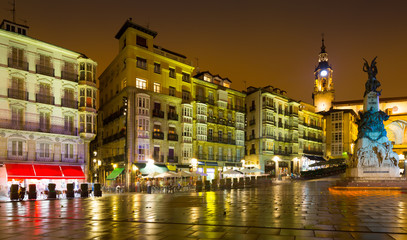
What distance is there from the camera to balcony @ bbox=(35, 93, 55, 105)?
36353 millimetres

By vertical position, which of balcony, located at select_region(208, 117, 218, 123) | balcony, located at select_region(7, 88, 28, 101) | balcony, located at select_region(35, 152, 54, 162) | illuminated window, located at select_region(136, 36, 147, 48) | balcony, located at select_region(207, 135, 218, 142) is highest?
illuminated window, located at select_region(136, 36, 147, 48)

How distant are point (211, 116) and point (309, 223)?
149 feet

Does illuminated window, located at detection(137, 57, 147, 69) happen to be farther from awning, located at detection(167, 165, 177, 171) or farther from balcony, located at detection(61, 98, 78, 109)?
awning, located at detection(167, 165, 177, 171)

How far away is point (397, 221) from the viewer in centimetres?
1089

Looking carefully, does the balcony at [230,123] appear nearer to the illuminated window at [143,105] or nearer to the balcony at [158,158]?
the balcony at [158,158]

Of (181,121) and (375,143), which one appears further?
(181,121)

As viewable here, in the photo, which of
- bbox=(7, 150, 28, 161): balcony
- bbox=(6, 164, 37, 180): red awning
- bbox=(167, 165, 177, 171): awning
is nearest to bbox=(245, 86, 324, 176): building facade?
bbox=(167, 165, 177, 171): awning

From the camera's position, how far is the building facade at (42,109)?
33844 millimetres

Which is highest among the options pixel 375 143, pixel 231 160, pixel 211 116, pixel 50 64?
pixel 50 64

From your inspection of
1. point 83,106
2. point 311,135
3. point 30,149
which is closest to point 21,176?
point 30,149

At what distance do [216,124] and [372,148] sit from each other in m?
29.5

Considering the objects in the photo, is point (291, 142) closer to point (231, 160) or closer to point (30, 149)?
point (231, 160)

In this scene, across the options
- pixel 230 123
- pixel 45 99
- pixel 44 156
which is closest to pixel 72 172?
pixel 44 156

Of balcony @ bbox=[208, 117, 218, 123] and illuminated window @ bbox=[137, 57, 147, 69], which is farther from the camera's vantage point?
balcony @ bbox=[208, 117, 218, 123]
